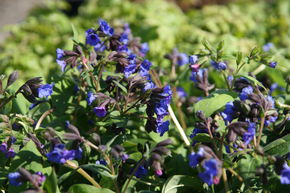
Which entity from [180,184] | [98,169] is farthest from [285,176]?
[98,169]

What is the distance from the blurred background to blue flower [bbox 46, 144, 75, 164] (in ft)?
6.04

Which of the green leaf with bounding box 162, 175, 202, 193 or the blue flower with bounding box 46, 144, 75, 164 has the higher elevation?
the blue flower with bounding box 46, 144, 75, 164

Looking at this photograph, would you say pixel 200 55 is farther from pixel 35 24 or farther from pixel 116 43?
pixel 35 24

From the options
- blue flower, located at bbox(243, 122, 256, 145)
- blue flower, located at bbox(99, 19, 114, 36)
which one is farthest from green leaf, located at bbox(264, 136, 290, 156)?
blue flower, located at bbox(99, 19, 114, 36)

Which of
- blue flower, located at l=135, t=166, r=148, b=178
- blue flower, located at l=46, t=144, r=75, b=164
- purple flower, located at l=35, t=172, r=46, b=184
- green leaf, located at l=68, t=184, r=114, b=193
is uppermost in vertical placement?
blue flower, located at l=46, t=144, r=75, b=164

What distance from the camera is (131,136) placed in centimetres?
201

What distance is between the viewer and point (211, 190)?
1651 mm

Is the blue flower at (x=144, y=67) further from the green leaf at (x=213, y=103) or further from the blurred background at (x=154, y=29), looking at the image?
the blurred background at (x=154, y=29)

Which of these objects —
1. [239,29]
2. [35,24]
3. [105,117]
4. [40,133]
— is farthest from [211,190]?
[35,24]

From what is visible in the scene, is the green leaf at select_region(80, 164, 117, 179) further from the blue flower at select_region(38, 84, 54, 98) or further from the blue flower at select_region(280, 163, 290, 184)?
the blue flower at select_region(280, 163, 290, 184)

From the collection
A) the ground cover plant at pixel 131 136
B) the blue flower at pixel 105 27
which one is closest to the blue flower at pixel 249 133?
the ground cover plant at pixel 131 136

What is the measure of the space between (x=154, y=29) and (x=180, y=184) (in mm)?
2231

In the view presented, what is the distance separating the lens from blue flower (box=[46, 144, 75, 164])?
141 cm

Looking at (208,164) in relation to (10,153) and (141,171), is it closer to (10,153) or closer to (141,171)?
(141,171)
